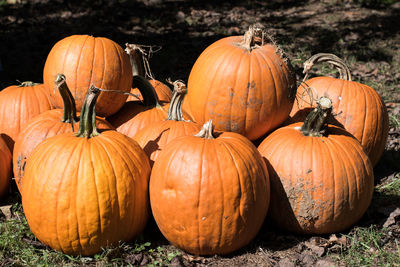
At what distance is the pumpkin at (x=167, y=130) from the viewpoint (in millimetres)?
3623

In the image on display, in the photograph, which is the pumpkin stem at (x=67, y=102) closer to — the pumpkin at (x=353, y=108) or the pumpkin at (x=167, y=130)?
the pumpkin at (x=167, y=130)

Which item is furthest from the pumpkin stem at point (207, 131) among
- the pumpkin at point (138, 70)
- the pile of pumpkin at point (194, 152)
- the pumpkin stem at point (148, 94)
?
the pumpkin at point (138, 70)

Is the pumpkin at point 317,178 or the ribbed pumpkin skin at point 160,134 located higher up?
the ribbed pumpkin skin at point 160,134

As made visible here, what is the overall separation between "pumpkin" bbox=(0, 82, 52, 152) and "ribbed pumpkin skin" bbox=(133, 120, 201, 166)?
3.84ft

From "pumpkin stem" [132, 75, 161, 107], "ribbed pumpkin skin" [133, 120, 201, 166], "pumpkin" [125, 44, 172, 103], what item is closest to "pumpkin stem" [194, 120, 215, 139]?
"ribbed pumpkin skin" [133, 120, 201, 166]

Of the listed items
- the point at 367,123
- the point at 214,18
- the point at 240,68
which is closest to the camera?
the point at 240,68

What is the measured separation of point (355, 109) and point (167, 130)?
5.72 feet

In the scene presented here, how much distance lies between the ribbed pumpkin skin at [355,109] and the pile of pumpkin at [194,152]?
0.04 feet

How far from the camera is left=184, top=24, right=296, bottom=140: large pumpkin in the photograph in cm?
359

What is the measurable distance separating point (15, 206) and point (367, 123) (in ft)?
10.5

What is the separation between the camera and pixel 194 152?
3.06 m

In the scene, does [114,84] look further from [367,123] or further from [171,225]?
[367,123]

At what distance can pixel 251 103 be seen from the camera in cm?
362

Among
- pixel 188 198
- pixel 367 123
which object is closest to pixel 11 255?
pixel 188 198
